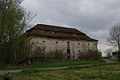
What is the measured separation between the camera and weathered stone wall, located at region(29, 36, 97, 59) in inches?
2594

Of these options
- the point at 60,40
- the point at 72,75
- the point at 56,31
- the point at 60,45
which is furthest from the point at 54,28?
the point at 72,75

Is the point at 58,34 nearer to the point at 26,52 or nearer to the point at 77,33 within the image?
the point at 77,33

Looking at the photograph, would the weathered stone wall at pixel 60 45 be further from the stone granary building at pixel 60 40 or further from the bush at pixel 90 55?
the bush at pixel 90 55

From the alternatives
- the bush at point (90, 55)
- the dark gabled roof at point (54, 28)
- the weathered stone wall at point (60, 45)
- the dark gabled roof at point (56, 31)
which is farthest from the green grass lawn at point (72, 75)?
the dark gabled roof at point (54, 28)

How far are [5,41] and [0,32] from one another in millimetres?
2573

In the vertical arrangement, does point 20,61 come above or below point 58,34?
below

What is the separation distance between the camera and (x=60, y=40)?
232 feet

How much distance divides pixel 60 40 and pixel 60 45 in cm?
138

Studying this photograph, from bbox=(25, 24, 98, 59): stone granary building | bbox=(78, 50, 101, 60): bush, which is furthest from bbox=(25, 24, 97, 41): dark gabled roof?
bbox=(78, 50, 101, 60): bush

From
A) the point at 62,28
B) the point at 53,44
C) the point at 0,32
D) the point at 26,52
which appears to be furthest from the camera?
the point at 62,28

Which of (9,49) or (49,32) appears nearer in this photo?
(9,49)

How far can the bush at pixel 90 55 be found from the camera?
219 feet

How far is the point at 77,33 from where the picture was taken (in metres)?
76.9

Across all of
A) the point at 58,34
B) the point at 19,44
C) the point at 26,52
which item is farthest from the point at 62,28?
the point at 19,44
